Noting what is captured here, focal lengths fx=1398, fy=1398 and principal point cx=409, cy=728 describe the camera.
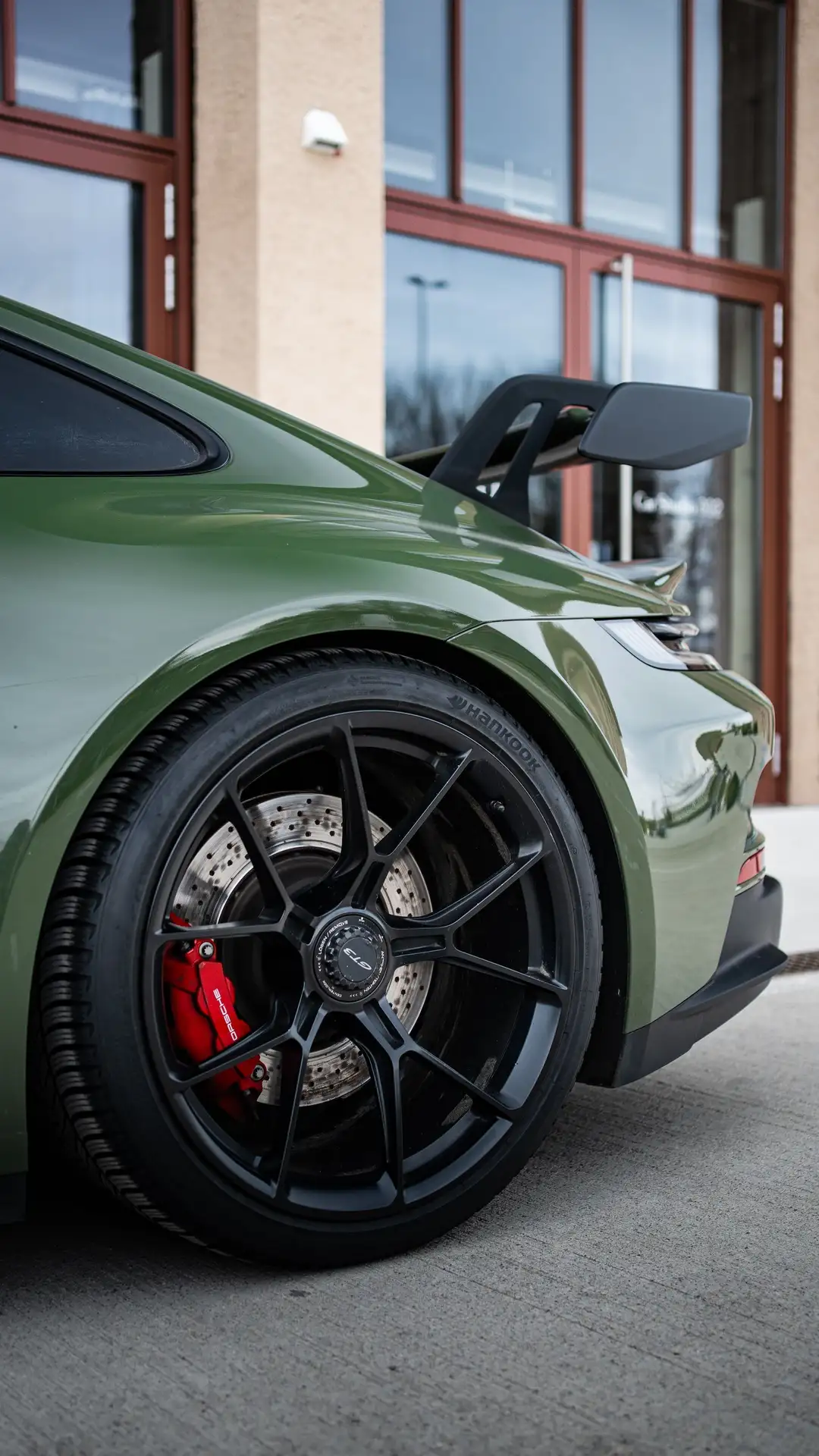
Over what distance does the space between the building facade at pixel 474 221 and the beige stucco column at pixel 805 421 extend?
2cm

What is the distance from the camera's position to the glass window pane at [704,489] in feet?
26.3

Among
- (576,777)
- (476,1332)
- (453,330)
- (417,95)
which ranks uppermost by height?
(417,95)

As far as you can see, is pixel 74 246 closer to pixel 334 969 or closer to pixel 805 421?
pixel 805 421

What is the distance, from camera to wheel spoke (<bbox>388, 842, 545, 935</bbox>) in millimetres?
1948

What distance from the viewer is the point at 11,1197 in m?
1.68

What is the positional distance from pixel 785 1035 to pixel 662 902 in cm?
129

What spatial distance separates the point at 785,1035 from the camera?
129 inches

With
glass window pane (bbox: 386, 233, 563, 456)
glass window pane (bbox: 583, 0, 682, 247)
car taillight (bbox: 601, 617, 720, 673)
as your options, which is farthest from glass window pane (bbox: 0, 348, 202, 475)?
glass window pane (bbox: 583, 0, 682, 247)

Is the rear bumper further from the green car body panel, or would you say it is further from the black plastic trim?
the black plastic trim

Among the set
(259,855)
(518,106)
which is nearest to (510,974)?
(259,855)

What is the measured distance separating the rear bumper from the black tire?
0.46 feet

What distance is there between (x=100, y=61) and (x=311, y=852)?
16.9 feet

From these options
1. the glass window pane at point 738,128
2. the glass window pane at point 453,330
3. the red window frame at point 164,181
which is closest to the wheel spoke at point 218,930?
the red window frame at point 164,181

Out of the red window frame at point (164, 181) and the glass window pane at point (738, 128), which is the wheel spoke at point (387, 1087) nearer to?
the red window frame at point (164, 181)
